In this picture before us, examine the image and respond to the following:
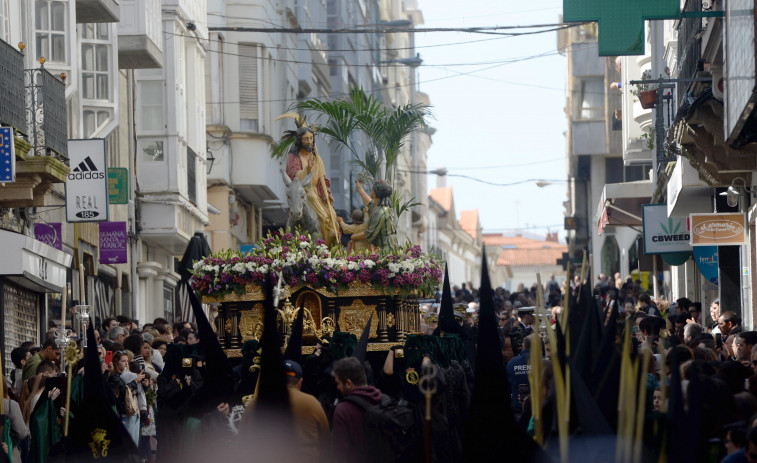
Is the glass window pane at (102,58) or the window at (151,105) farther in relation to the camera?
the window at (151,105)

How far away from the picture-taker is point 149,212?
101ft

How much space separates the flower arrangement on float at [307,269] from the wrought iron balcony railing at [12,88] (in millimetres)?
2790

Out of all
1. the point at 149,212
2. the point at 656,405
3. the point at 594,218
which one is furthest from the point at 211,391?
the point at 594,218

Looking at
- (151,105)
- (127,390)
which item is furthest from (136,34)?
(127,390)

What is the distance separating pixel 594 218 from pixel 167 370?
41.5m

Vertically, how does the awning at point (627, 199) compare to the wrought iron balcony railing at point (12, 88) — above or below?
below

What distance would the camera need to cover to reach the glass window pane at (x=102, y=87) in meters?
25.7

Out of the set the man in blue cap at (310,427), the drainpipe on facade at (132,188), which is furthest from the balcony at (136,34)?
the man in blue cap at (310,427)

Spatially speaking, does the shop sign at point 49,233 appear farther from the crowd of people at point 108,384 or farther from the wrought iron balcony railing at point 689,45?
the wrought iron balcony railing at point 689,45

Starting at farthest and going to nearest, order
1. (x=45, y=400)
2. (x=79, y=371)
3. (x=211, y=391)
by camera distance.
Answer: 1. (x=79, y=371)
2. (x=45, y=400)
3. (x=211, y=391)

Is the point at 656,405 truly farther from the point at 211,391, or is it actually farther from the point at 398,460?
the point at 211,391

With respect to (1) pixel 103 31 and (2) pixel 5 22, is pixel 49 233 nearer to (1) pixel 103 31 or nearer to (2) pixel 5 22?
(2) pixel 5 22

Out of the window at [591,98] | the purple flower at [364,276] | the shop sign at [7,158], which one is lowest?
the purple flower at [364,276]

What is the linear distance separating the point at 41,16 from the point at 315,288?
284 inches
